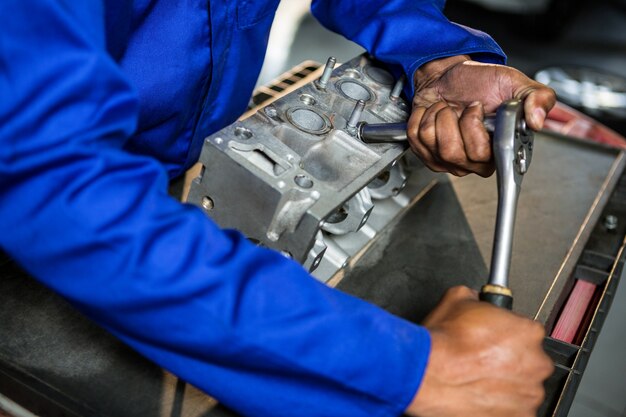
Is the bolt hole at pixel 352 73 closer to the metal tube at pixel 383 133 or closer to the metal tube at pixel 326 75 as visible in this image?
the metal tube at pixel 326 75

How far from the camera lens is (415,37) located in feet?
3.75

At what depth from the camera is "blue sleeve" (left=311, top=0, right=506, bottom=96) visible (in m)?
1.12

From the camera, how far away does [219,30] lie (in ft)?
3.26

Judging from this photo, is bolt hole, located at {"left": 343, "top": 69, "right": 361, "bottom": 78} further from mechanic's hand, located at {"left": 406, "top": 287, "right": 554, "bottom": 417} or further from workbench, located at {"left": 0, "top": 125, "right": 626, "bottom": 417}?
mechanic's hand, located at {"left": 406, "top": 287, "right": 554, "bottom": 417}

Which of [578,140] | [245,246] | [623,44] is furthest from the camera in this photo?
[623,44]

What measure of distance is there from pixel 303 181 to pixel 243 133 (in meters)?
0.11

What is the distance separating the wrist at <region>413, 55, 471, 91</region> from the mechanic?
455mm

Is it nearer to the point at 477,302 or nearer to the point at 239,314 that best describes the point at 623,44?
the point at 477,302

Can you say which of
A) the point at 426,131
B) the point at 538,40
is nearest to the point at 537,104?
the point at 426,131

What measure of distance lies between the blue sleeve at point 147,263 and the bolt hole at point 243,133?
204mm

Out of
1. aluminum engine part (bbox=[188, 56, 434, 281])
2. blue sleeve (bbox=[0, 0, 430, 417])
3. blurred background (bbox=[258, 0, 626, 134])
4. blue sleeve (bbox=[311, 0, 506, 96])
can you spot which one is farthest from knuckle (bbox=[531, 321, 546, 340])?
blurred background (bbox=[258, 0, 626, 134])

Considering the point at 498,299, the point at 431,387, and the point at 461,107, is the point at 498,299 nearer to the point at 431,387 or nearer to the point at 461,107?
the point at 431,387

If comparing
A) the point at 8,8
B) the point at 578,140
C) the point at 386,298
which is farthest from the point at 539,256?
the point at 8,8

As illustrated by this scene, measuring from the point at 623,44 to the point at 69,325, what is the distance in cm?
286
